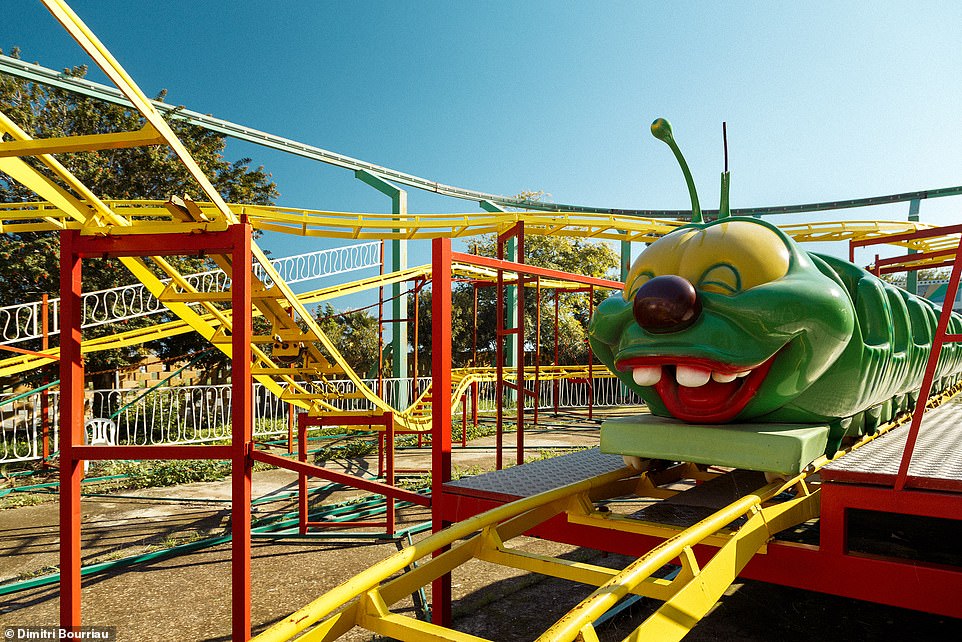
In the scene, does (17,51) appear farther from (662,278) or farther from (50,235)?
(662,278)

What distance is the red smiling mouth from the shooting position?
277 centimetres

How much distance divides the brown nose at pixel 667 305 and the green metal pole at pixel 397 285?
40.3 feet

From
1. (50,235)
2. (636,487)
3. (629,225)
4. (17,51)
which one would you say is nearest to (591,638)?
(636,487)

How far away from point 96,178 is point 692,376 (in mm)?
14143

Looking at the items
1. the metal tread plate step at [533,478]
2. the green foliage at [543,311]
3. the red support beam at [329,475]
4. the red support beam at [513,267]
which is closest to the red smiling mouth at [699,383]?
the metal tread plate step at [533,478]

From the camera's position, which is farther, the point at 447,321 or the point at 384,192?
the point at 384,192

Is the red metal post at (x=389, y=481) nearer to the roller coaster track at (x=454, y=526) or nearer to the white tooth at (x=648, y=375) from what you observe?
the roller coaster track at (x=454, y=526)

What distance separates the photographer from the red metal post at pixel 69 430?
3268mm

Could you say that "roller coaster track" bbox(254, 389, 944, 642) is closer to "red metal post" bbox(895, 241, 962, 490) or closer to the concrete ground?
"red metal post" bbox(895, 241, 962, 490)

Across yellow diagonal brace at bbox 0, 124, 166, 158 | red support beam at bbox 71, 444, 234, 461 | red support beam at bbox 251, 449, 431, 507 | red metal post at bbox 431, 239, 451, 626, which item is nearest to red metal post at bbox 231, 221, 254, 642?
red support beam at bbox 71, 444, 234, 461

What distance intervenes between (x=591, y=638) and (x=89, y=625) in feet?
11.4

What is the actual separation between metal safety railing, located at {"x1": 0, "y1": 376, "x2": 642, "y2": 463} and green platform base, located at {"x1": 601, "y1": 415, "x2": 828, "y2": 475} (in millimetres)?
4653

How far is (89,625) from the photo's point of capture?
365 centimetres

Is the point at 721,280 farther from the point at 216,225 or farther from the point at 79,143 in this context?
A: the point at 79,143
